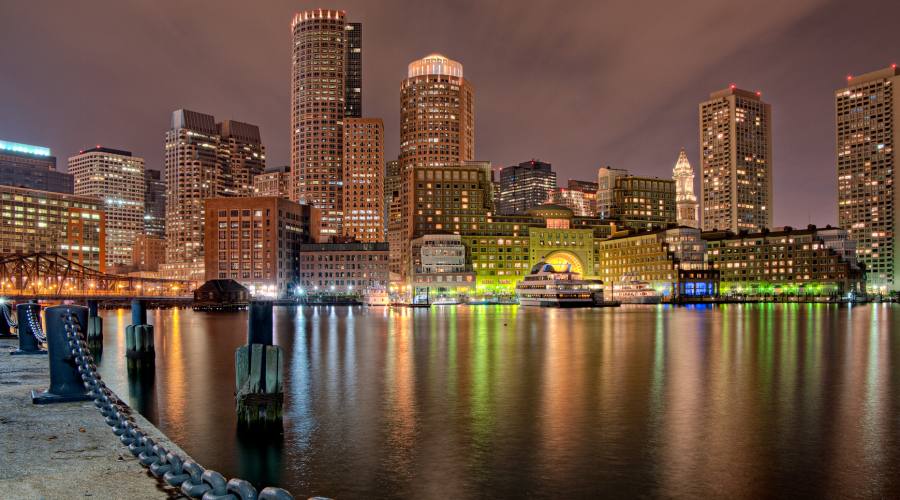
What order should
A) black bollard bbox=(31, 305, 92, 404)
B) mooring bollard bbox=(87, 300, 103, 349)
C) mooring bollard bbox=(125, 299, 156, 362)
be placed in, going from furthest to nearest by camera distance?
mooring bollard bbox=(87, 300, 103, 349) → mooring bollard bbox=(125, 299, 156, 362) → black bollard bbox=(31, 305, 92, 404)

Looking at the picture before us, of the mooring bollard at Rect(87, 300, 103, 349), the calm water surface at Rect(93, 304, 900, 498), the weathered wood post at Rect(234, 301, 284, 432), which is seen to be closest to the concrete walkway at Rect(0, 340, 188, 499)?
the weathered wood post at Rect(234, 301, 284, 432)

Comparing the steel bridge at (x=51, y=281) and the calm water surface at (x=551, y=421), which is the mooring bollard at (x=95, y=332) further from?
the steel bridge at (x=51, y=281)

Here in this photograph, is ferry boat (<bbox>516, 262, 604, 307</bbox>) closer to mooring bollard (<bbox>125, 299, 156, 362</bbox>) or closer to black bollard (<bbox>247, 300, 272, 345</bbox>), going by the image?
mooring bollard (<bbox>125, 299, 156, 362</bbox>)

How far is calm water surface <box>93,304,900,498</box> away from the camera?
65.7 ft

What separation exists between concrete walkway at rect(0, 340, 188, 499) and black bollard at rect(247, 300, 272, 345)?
17.4 feet

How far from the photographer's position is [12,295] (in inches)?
5261

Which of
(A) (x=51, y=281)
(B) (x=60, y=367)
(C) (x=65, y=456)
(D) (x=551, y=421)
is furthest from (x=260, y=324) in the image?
(A) (x=51, y=281)

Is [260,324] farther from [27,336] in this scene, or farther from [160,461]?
[27,336]

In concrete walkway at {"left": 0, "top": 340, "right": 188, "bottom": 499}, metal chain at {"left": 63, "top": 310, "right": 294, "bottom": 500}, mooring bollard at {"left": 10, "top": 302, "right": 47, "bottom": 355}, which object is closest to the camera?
metal chain at {"left": 63, "top": 310, "right": 294, "bottom": 500}

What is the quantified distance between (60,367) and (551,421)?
1798cm

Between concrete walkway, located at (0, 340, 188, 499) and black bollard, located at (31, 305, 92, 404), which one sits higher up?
black bollard, located at (31, 305, 92, 404)

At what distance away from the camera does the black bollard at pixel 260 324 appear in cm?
2377

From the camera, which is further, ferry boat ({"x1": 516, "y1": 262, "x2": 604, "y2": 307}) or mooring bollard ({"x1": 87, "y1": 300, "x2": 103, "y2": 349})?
ferry boat ({"x1": 516, "y1": 262, "x2": 604, "y2": 307})

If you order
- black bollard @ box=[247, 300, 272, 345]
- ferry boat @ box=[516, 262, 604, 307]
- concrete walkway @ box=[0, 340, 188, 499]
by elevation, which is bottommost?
ferry boat @ box=[516, 262, 604, 307]
